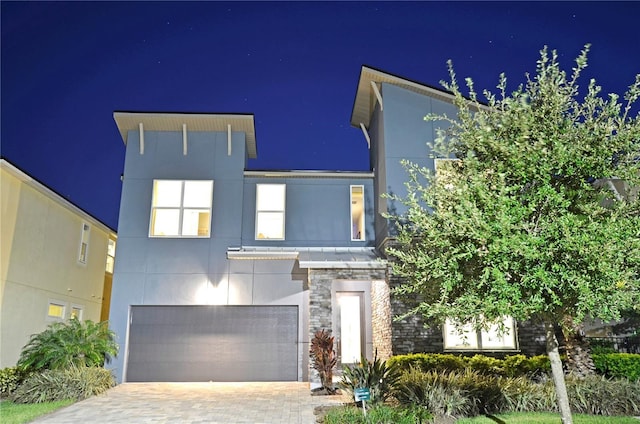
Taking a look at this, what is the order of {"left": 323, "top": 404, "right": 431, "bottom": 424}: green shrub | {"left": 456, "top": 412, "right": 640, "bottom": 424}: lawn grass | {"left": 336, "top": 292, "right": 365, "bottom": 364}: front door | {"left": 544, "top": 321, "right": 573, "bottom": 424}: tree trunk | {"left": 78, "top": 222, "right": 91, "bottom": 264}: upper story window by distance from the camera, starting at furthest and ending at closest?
1. {"left": 78, "top": 222, "right": 91, "bottom": 264}: upper story window
2. {"left": 336, "top": 292, "right": 365, "bottom": 364}: front door
3. {"left": 456, "top": 412, "right": 640, "bottom": 424}: lawn grass
4. {"left": 323, "top": 404, "right": 431, "bottom": 424}: green shrub
5. {"left": 544, "top": 321, "right": 573, "bottom": 424}: tree trunk

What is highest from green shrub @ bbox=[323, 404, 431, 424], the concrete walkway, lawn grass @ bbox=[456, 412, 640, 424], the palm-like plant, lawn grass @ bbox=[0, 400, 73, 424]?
the palm-like plant

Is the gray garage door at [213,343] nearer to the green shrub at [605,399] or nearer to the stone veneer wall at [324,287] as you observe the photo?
the stone veneer wall at [324,287]

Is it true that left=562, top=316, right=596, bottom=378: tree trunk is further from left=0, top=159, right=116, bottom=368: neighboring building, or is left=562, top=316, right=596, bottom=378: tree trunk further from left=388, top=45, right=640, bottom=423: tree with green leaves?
left=0, top=159, right=116, bottom=368: neighboring building

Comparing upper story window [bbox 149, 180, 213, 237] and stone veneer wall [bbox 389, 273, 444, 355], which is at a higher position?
upper story window [bbox 149, 180, 213, 237]

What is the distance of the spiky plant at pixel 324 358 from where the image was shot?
10.5m

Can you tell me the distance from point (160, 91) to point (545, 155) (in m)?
51.6

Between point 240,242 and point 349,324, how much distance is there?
15.4ft

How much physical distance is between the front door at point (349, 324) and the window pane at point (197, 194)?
17.6 feet

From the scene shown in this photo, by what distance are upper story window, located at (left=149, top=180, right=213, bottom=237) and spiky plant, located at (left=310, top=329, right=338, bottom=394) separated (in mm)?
5198

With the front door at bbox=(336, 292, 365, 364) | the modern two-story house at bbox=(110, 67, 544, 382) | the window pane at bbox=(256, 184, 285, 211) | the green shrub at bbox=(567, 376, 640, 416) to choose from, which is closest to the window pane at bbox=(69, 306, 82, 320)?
the modern two-story house at bbox=(110, 67, 544, 382)

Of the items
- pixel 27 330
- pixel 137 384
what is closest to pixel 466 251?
pixel 137 384

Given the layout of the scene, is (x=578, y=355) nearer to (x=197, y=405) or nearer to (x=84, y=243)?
(x=197, y=405)

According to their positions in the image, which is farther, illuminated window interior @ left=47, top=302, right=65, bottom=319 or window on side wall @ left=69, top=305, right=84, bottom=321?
window on side wall @ left=69, top=305, right=84, bottom=321

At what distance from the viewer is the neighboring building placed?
1191cm
